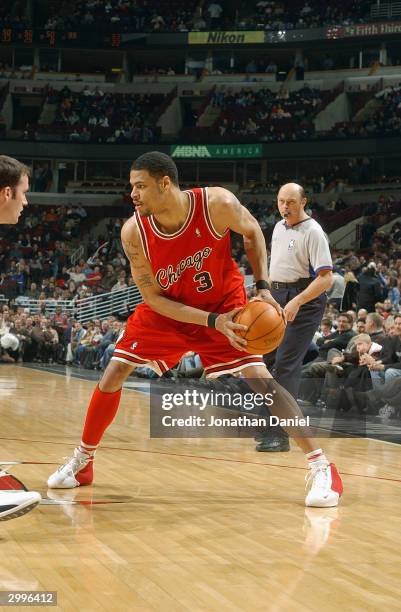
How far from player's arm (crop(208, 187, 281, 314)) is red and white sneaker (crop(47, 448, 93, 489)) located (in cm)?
137

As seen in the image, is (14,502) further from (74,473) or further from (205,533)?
(74,473)

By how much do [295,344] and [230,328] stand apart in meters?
2.01

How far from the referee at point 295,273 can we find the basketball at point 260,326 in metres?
1.67

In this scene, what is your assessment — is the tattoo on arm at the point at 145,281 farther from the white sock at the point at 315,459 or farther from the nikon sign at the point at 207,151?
the nikon sign at the point at 207,151

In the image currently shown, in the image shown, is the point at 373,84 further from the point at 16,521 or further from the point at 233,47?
the point at 16,521

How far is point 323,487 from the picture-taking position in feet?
14.6

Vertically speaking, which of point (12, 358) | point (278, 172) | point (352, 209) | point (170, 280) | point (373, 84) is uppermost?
point (373, 84)

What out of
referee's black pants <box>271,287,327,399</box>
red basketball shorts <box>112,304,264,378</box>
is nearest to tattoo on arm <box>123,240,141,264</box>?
red basketball shorts <box>112,304,264,378</box>

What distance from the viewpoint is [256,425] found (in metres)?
7.65

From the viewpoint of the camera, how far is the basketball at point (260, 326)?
170 inches

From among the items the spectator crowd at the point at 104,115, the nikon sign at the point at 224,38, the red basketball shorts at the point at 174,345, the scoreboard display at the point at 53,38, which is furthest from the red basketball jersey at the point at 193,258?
the scoreboard display at the point at 53,38

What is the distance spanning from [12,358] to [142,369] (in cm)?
611

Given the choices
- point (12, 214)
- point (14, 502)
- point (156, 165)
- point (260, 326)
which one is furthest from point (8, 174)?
point (260, 326)

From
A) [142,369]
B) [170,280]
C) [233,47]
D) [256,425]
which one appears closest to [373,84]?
[233,47]
